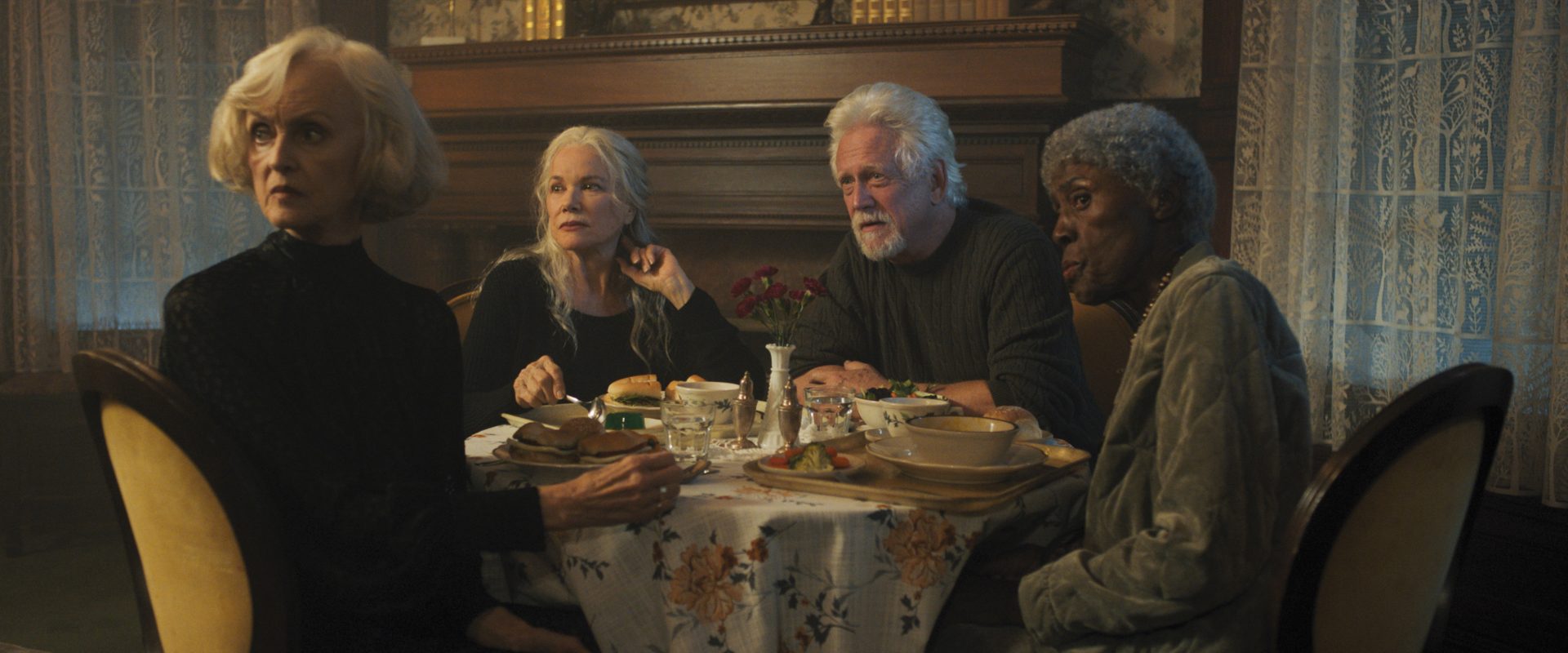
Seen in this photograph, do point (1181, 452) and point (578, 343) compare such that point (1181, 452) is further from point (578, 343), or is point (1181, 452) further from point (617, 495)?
point (578, 343)

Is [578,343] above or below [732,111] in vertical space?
below

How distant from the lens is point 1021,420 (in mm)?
1972

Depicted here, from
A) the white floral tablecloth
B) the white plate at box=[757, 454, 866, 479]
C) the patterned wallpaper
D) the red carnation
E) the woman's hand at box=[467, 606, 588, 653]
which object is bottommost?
the woman's hand at box=[467, 606, 588, 653]

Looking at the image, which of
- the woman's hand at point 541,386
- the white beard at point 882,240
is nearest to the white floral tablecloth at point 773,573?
the woman's hand at point 541,386

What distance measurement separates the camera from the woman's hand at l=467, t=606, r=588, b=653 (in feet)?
4.96

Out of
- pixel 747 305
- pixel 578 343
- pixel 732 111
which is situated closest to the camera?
pixel 747 305

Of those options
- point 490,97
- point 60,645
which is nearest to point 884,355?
point 60,645

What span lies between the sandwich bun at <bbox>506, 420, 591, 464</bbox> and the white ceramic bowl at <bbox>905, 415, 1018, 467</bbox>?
0.45 m

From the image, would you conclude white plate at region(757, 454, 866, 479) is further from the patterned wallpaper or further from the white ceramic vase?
the patterned wallpaper

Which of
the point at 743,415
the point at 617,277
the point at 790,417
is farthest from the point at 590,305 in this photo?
the point at 790,417

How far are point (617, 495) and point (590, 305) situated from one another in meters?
1.32

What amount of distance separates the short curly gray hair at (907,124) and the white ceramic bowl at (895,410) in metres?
0.78

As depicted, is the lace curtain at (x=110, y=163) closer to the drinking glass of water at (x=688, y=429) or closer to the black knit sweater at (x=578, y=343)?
the black knit sweater at (x=578, y=343)

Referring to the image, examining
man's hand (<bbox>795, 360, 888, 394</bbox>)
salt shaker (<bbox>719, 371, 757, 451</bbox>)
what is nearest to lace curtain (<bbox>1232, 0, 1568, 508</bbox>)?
Answer: man's hand (<bbox>795, 360, 888, 394</bbox>)
